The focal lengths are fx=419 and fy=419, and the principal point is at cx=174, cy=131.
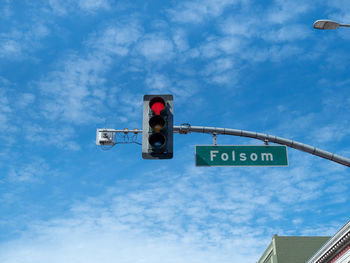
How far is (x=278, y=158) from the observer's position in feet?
30.9

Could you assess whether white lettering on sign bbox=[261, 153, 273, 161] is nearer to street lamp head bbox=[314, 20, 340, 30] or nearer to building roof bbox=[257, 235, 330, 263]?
street lamp head bbox=[314, 20, 340, 30]

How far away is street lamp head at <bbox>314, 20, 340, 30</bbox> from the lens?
992 centimetres

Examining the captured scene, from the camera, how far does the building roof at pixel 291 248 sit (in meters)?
43.9

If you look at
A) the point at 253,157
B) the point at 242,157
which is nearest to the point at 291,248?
the point at 253,157

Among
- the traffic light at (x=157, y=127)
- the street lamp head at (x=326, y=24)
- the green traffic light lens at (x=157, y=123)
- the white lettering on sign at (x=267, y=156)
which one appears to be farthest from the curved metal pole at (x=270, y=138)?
the street lamp head at (x=326, y=24)

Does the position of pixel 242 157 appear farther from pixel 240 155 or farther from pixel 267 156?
pixel 267 156

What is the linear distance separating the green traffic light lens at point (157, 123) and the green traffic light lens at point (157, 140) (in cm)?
12

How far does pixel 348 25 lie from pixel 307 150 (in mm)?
3337

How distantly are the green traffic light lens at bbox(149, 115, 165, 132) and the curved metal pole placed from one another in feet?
4.22

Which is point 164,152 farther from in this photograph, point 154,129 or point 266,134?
point 266,134

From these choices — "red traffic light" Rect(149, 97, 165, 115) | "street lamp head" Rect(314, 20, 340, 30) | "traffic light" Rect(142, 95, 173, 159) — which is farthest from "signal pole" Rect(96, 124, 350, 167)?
"street lamp head" Rect(314, 20, 340, 30)

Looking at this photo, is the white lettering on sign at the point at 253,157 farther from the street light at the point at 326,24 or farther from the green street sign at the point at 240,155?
the street light at the point at 326,24

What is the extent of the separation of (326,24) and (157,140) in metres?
5.24

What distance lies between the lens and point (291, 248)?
146 feet
